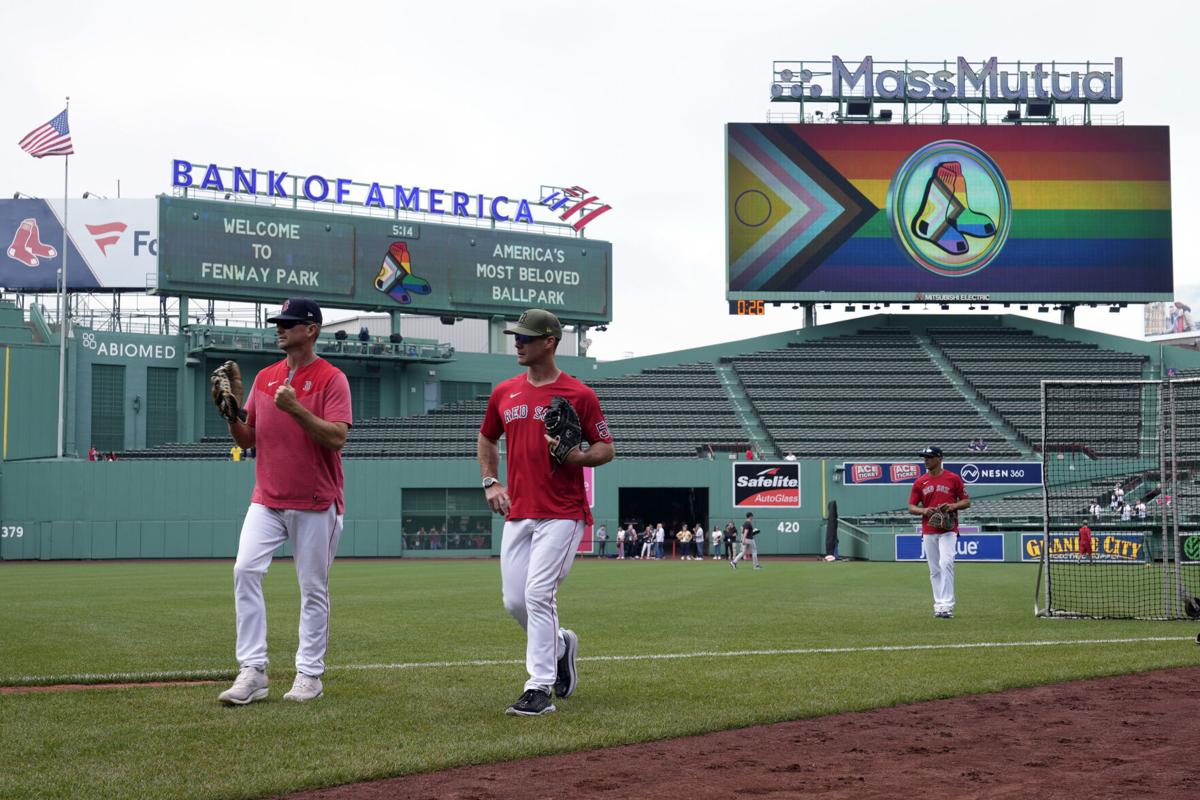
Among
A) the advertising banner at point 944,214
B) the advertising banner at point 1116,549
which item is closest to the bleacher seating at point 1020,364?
the advertising banner at point 944,214

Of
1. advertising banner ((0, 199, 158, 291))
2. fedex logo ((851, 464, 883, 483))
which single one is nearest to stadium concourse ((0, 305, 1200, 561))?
fedex logo ((851, 464, 883, 483))

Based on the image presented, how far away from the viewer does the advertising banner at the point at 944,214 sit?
55438 millimetres

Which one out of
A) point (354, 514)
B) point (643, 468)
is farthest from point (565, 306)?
point (354, 514)

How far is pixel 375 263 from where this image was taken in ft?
172

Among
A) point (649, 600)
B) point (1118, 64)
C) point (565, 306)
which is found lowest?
point (649, 600)

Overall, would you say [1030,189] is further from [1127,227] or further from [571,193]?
[571,193]

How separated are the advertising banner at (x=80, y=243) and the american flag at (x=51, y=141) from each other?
4.80m

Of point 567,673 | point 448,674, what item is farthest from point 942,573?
point 567,673

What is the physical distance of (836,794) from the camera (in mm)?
5215

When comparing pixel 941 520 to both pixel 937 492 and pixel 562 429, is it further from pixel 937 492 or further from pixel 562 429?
pixel 562 429

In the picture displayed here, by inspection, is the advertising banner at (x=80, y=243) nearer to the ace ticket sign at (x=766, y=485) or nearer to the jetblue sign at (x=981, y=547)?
the ace ticket sign at (x=766, y=485)

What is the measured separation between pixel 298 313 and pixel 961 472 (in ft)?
143

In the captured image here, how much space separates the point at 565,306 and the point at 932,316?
18.3 meters

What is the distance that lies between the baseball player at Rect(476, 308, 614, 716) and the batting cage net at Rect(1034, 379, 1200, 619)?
28.1 ft
